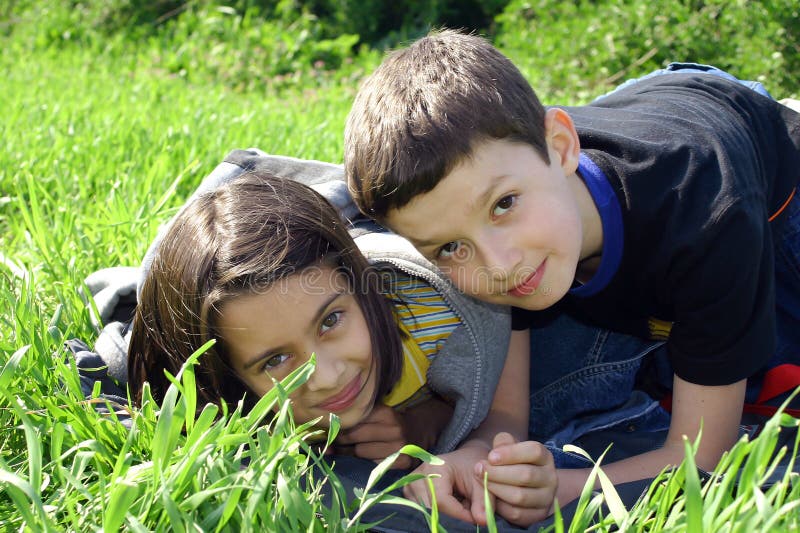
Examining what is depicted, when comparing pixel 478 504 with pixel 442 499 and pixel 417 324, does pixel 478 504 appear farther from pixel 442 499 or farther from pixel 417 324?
pixel 417 324

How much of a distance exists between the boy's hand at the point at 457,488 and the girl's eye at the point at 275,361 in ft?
1.27

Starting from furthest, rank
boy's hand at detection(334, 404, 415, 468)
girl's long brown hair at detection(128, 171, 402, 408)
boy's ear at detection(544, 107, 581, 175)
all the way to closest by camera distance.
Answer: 1. boy's hand at detection(334, 404, 415, 468)
2. boy's ear at detection(544, 107, 581, 175)
3. girl's long brown hair at detection(128, 171, 402, 408)

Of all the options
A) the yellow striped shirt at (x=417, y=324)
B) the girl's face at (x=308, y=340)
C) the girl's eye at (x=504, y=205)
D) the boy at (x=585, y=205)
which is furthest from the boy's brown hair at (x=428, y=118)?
the yellow striped shirt at (x=417, y=324)

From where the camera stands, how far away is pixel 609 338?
7.85 ft

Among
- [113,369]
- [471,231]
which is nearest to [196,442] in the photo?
[471,231]

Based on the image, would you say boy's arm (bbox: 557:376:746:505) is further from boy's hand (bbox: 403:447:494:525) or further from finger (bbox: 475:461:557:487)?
boy's hand (bbox: 403:447:494:525)

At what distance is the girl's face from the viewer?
1.85 meters

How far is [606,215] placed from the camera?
1927 millimetres

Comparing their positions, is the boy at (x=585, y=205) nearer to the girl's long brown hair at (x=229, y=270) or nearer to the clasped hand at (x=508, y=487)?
the clasped hand at (x=508, y=487)

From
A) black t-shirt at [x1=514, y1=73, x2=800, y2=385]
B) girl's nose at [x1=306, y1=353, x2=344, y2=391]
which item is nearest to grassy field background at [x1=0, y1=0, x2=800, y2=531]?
girl's nose at [x1=306, y1=353, x2=344, y2=391]

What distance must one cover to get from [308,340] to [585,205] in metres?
0.70

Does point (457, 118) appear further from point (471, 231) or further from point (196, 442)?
point (196, 442)

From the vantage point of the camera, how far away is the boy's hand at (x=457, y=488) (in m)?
1.77

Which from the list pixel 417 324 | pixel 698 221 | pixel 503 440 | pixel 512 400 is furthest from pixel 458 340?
pixel 698 221
